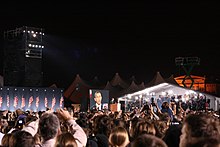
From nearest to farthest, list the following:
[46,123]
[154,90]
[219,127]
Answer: [219,127] < [46,123] < [154,90]

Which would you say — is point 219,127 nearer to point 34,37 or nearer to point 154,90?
point 154,90

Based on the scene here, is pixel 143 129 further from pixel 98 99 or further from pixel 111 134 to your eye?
pixel 98 99

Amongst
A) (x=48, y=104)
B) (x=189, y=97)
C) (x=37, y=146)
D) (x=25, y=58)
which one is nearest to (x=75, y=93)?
(x=48, y=104)

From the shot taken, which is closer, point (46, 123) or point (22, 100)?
point (46, 123)

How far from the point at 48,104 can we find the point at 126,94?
7310 mm

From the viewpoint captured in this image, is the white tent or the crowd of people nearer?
the crowd of people

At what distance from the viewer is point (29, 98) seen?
102ft

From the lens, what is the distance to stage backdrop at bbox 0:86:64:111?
29297mm

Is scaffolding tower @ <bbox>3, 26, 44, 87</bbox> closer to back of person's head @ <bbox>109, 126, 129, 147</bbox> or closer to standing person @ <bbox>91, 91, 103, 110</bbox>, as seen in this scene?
standing person @ <bbox>91, 91, 103, 110</bbox>

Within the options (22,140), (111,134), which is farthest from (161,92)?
(22,140)

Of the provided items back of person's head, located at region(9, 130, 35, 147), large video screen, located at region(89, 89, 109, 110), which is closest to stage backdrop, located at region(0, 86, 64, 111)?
large video screen, located at region(89, 89, 109, 110)

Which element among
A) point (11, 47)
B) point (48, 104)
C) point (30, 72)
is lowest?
point (48, 104)

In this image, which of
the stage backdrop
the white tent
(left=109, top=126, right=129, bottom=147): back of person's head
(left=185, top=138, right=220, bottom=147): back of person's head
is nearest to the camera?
(left=185, top=138, right=220, bottom=147): back of person's head

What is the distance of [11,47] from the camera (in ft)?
109
